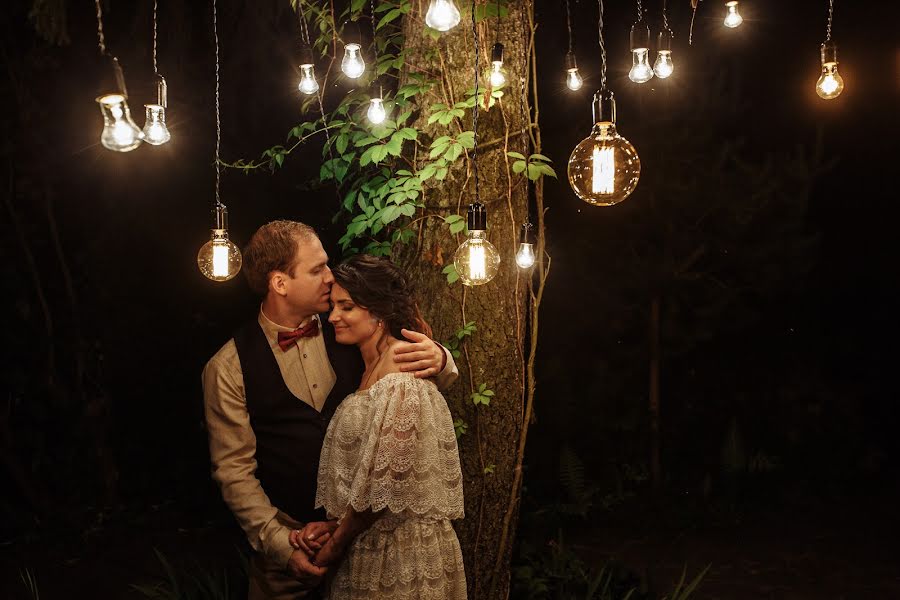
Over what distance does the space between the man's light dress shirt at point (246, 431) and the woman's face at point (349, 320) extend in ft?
0.95

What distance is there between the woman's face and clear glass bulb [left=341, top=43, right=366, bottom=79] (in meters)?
1.24

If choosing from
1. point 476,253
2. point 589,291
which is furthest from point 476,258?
point 589,291

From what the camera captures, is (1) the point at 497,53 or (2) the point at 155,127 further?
(1) the point at 497,53

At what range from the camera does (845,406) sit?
23.7ft

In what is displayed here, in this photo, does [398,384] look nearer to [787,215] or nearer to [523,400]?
[523,400]

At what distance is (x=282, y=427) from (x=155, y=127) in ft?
3.99

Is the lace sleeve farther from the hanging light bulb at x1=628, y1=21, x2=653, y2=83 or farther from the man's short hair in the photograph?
the hanging light bulb at x1=628, y1=21, x2=653, y2=83

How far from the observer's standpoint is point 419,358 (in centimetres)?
257

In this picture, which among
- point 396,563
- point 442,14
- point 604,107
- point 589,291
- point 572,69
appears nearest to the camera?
point 442,14

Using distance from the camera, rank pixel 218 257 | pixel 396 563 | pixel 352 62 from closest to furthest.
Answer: pixel 396 563, pixel 218 257, pixel 352 62

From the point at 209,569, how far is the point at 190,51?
410 cm

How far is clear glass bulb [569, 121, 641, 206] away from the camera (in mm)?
2299

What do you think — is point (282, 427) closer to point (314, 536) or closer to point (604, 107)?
point (314, 536)

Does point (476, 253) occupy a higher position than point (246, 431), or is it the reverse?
point (476, 253)
